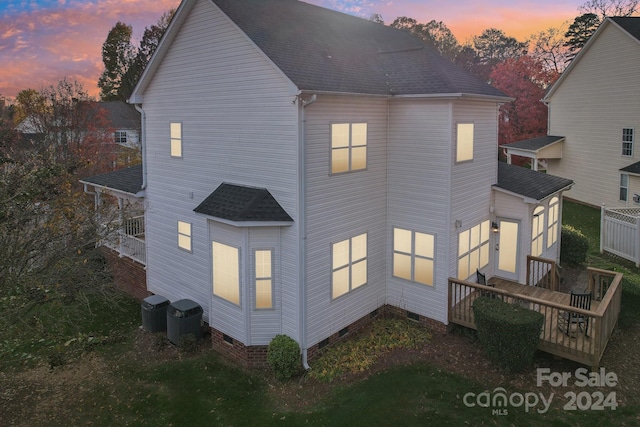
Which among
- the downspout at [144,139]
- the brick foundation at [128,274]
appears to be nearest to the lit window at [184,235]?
the downspout at [144,139]

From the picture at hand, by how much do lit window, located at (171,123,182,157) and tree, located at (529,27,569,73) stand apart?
43.9m

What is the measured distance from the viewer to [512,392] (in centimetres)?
964

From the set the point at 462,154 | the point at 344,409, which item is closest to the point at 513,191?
the point at 462,154

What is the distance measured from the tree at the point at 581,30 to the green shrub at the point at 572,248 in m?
33.1

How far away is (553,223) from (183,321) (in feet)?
41.8

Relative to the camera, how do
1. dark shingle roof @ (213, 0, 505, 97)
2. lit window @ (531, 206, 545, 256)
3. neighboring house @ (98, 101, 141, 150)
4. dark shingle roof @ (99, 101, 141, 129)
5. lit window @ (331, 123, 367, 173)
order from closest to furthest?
1. dark shingle roof @ (213, 0, 505, 97)
2. lit window @ (331, 123, 367, 173)
3. lit window @ (531, 206, 545, 256)
4. neighboring house @ (98, 101, 141, 150)
5. dark shingle roof @ (99, 101, 141, 129)

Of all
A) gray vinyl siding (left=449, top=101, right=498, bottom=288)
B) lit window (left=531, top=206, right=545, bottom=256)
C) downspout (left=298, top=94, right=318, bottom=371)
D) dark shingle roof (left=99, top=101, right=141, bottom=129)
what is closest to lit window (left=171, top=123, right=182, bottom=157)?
downspout (left=298, top=94, right=318, bottom=371)

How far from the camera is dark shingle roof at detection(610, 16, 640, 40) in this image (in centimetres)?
2289

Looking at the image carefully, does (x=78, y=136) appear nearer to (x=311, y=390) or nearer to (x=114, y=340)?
(x=114, y=340)

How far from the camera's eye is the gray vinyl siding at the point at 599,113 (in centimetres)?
2353

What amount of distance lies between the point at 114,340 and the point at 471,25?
64264 mm

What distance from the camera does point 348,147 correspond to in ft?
38.1

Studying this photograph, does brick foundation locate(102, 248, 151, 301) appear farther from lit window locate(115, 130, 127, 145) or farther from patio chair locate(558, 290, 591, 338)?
lit window locate(115, 130, 127, 145)

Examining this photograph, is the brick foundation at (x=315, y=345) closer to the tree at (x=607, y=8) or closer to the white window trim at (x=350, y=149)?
the white window trim at (x=350, y=149)
